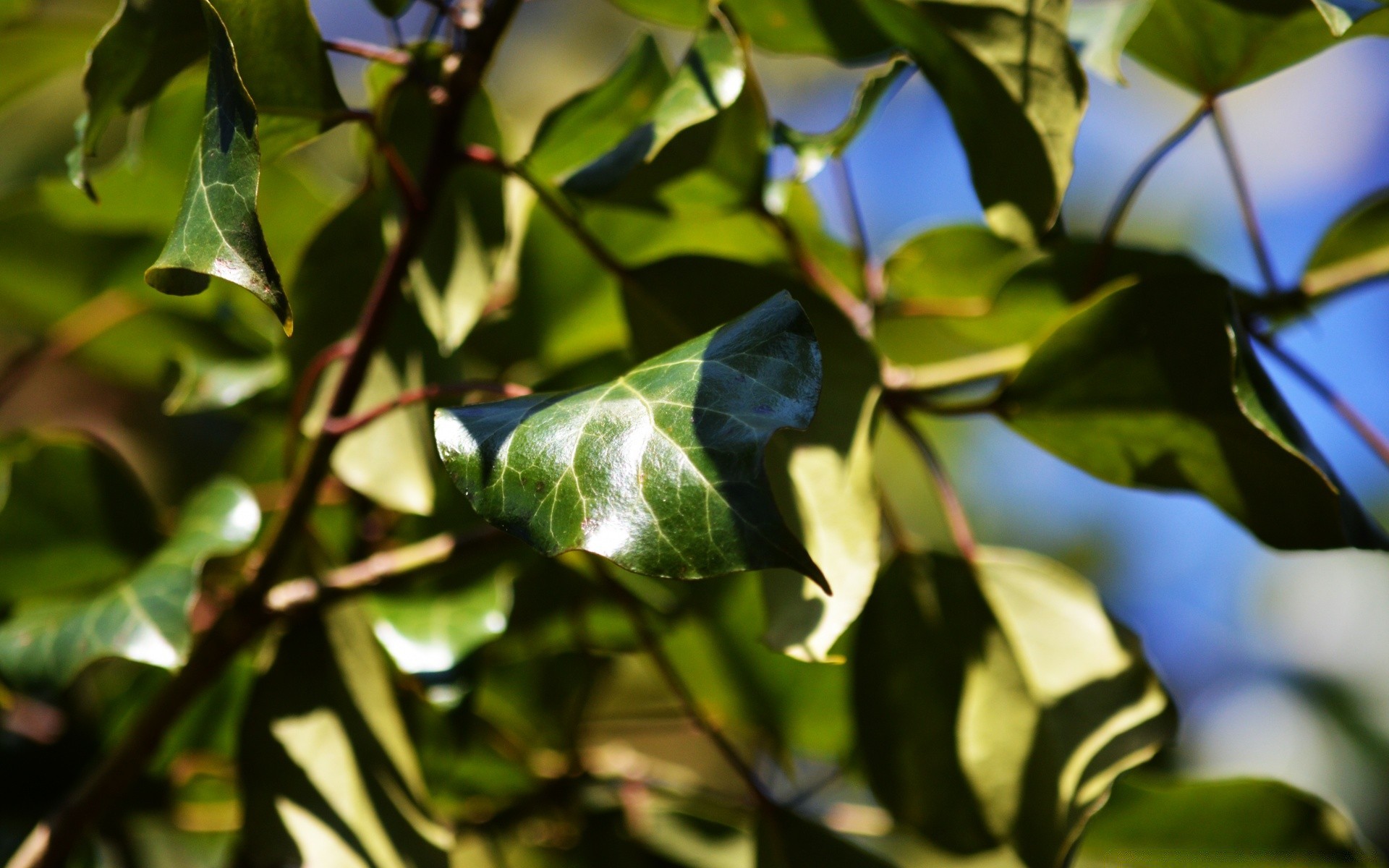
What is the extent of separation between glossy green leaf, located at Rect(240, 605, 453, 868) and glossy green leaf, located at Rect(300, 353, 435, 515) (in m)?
0.06

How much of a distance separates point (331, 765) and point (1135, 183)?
1.41 feet

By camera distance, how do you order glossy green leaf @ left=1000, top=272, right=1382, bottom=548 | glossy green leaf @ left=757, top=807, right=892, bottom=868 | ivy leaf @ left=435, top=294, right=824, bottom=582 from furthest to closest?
glossy green leaf @ left=757, top=807, right=892, bottom=868
glossy green leaf @ left=1000, top=272, right=1382, bottom=548
ivy leaf @ left=435, top=294, right=824, bottom=582

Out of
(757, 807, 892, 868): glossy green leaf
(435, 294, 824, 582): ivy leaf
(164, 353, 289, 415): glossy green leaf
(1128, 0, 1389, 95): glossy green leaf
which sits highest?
(1128, 0, 1389, 95): glossy green leaf

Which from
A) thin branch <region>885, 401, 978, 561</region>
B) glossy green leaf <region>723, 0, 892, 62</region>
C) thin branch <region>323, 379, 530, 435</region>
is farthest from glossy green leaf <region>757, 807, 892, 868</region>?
glossy green leaf <region>723, 0, 892, 62</region>

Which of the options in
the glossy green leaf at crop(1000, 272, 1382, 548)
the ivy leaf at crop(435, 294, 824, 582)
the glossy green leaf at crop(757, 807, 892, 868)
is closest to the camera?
the ivy leaf at crop(435, 294, 824, 582)

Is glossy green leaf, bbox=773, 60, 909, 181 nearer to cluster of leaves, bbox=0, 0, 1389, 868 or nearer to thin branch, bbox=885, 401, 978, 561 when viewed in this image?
cluster of leaves, bbox=0, 0, 1389, 868

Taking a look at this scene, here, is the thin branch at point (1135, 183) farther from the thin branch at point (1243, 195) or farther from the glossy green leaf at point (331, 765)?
the glossy green leaf at point (331, 765)

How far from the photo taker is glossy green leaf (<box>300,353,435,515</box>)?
48 centimetres

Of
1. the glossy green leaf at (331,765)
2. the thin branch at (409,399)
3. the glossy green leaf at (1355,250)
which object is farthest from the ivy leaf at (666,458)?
the glossy green leaf at (1355,250)

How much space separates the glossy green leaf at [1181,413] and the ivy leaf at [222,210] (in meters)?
0.29

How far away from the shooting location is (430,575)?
1.69 feet

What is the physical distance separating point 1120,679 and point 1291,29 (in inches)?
10.9

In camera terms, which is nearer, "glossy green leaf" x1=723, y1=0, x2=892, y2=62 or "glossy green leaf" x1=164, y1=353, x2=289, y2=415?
"glossy green leaf" x1=723, y1=0, x2=892, y2=62

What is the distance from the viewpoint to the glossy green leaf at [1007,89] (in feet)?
1.31
